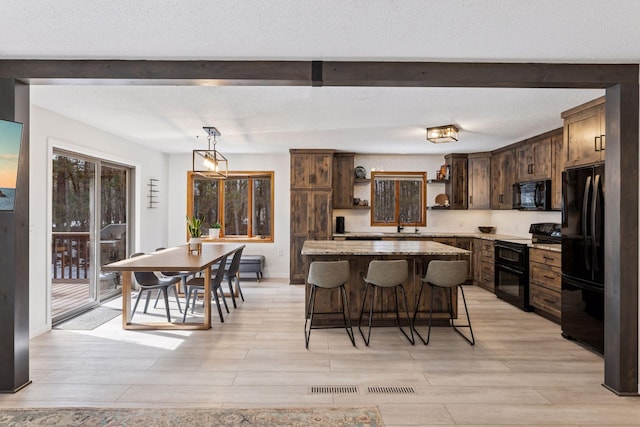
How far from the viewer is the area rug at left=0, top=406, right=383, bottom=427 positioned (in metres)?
2.42

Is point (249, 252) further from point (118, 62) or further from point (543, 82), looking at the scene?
point (543, 82)

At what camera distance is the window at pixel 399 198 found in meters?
7.61

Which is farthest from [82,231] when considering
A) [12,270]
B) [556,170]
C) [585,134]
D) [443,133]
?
[556,170]

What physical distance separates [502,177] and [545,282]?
95.8 inches

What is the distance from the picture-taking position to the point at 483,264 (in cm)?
654

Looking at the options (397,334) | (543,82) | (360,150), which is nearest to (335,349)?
(397,334)

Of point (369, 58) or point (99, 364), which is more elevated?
point (369, 58)

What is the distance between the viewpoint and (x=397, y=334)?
13.6 feet

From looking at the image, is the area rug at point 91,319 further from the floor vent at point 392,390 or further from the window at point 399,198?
the window at point 399,198

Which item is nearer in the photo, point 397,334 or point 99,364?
point 99,364

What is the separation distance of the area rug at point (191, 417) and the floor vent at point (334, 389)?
23cm

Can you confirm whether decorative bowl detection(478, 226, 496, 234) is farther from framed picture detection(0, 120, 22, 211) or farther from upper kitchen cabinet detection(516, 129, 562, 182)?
framed picture detection(0, 120, 22, 211)

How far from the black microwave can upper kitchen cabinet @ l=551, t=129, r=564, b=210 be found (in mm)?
71

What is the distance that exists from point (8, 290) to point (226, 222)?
496cm
